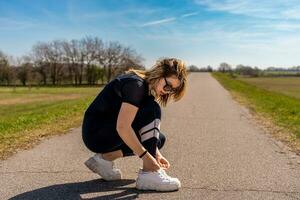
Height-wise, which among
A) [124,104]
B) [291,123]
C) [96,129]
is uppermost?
[124,104]

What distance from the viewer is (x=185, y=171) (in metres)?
4.84

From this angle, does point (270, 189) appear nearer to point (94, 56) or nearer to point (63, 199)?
point (63, 199)

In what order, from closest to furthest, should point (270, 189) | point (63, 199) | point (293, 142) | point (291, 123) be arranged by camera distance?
point (63, 199) → point (270, 189) → point (293, 142) → point (291, 123)

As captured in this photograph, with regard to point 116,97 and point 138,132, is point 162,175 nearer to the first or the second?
point 138,132

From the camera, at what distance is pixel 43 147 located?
245 inches

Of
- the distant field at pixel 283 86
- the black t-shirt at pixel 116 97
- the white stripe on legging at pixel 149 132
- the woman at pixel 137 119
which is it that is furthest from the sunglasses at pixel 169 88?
the distant field at pixel 283 86

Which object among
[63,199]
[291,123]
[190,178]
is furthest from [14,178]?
[291,123]

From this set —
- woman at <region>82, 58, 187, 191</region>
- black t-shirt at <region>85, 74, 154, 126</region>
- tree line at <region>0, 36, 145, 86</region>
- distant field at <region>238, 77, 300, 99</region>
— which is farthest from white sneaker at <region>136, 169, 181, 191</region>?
tree line at <region>0, 36, 145, 86</region>

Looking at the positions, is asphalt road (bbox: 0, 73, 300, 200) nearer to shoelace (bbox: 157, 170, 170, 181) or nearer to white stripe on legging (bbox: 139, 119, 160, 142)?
shoelace (bbox: 157, 170, 170, 181)

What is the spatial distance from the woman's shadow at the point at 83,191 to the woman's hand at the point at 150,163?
258 millimetres

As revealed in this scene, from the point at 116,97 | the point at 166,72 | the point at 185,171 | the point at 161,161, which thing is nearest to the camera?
the point at 166,72

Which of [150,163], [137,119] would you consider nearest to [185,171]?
[150,163]

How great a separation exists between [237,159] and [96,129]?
2.27 metres

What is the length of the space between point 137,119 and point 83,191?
2.82 ft
